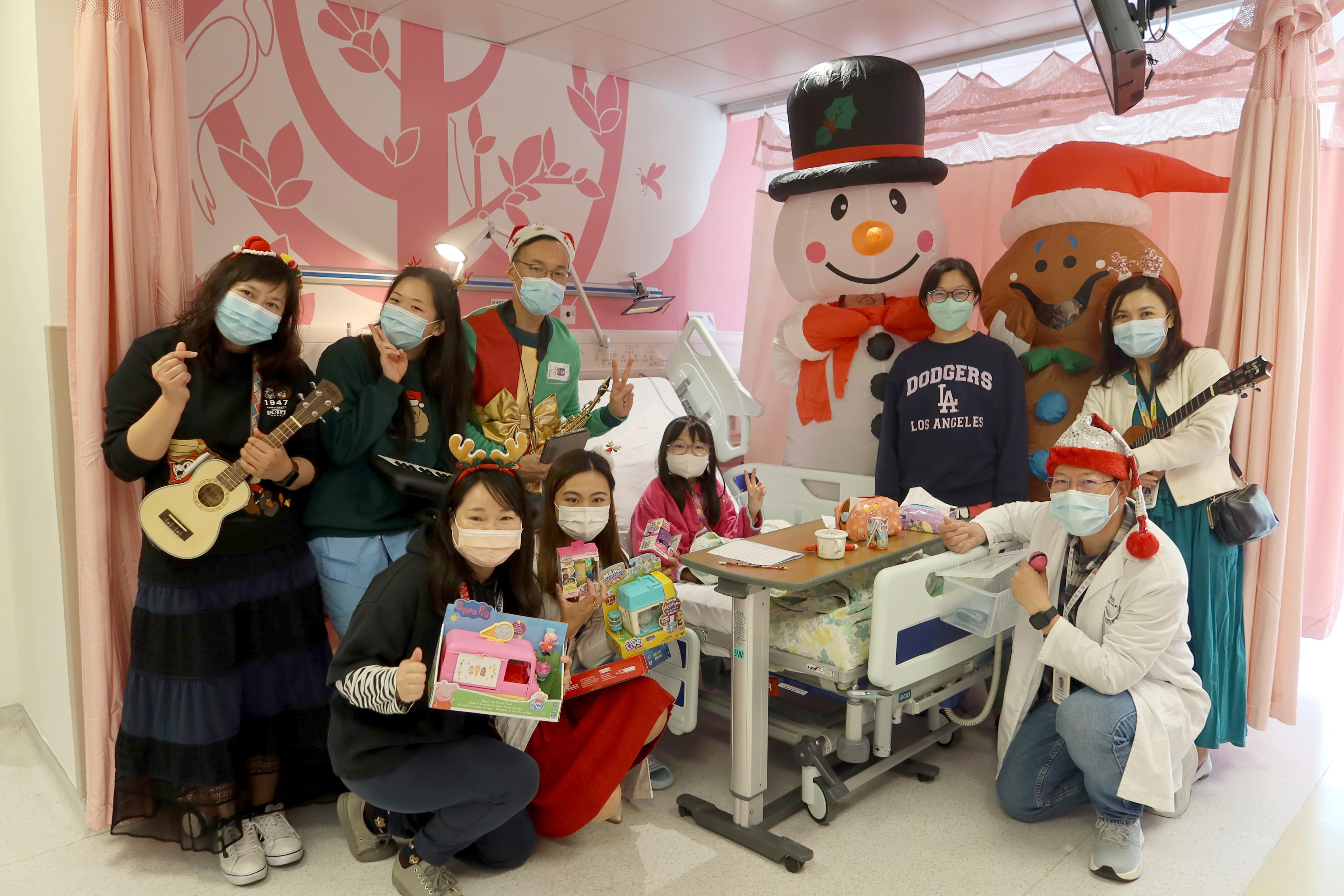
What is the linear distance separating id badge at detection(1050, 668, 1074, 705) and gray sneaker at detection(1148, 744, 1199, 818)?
385 mm

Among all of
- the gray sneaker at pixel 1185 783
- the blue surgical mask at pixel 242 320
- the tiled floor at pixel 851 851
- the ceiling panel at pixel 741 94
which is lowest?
the tiled floor at pixel 851 851

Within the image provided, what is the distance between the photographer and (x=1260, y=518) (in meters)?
2.80

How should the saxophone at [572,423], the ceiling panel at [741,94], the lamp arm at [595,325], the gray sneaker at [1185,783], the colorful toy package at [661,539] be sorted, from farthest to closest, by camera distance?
the ceiling panel at [741,94] → the lamp arm at [595,325] → the colorful toy package at [661,539] → the saxophone at [572,423] → the gray sneaker at [1185,783]

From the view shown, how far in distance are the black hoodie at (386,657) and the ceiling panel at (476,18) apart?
8.42 feet

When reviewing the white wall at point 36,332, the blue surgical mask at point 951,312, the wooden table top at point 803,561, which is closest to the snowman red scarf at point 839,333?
the blue surgical mask at point 951,312

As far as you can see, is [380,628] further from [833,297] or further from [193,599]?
[833,297]

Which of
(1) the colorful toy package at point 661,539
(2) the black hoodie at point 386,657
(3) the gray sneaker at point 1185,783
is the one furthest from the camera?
(1) the colorful toy package at point 661,539

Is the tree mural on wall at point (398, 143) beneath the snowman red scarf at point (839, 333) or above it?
above

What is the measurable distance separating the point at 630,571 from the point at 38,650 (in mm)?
2017

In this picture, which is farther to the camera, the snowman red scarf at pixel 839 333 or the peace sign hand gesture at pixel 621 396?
the snowman red scarf at pixel 839 333

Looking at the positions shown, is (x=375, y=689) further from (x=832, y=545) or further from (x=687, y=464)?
(x=687, y=464)

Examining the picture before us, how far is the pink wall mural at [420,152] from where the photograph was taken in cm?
358

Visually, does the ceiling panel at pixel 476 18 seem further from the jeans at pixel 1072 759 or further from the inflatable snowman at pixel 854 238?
the jeans at pixel 1072 759

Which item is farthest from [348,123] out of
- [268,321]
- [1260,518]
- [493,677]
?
[1260,518]
